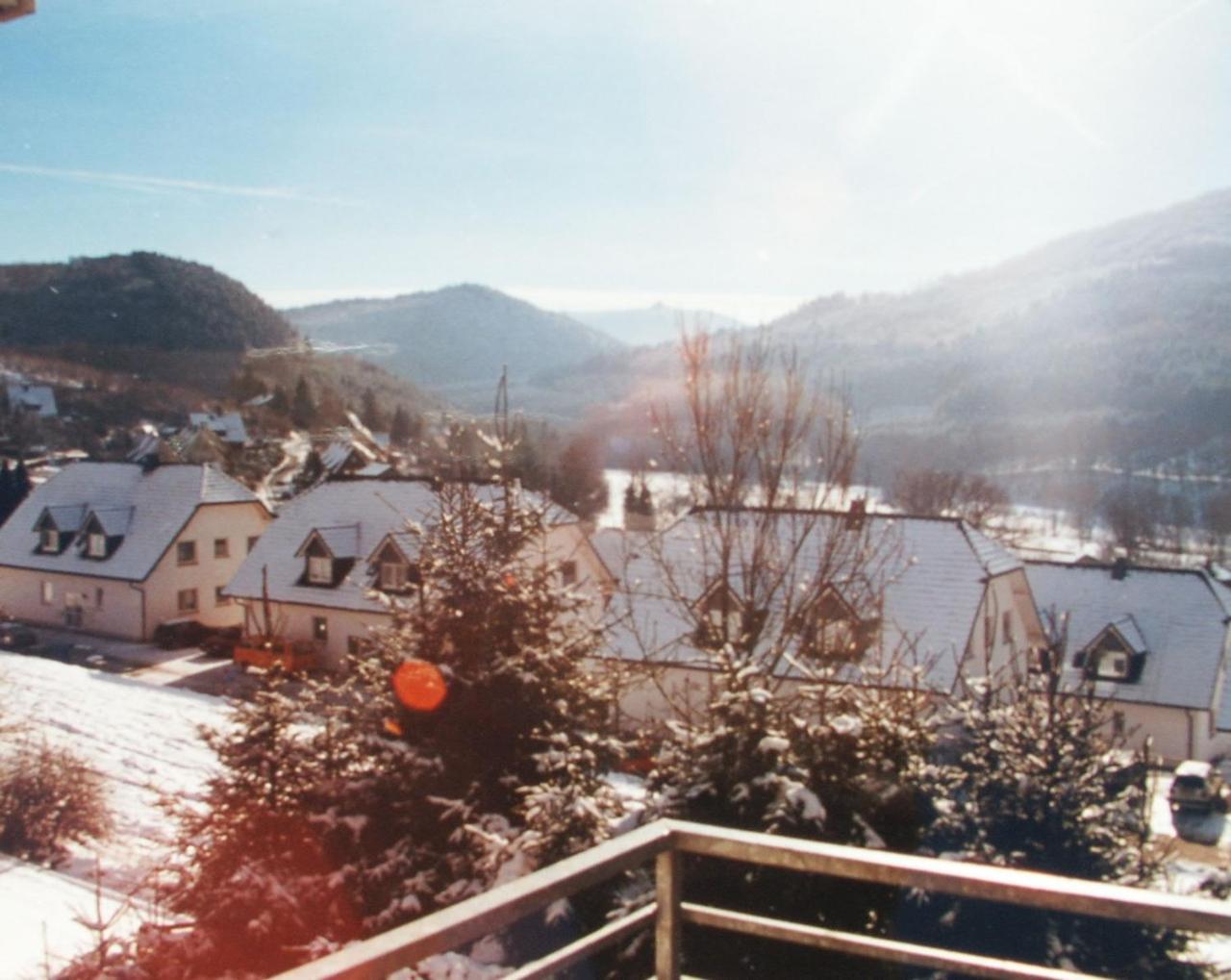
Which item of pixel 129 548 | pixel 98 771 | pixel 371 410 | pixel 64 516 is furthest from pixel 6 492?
pixel 98 771

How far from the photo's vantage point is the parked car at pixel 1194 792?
16641mm

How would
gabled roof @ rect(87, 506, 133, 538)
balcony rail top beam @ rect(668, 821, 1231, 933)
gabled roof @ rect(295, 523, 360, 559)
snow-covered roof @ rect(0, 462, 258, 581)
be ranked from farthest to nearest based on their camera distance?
1. gabled roof @ rect(87, 506, 133, 538)
2. snow-covered roof @ rect(0, 462, 258, 581)
3. gabled roof @ rect(295, 523, 360, 559)
4. balcony rail top beam @ rect(668, 821, 1231, 933)

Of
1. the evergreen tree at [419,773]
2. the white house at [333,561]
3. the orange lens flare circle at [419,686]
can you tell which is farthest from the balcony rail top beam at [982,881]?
the white house at [333,561]

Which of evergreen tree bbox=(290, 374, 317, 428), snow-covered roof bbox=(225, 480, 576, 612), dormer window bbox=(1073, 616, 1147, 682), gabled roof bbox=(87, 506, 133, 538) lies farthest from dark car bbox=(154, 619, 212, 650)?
dormer window bbox=(1073, 616, 1147, 682)

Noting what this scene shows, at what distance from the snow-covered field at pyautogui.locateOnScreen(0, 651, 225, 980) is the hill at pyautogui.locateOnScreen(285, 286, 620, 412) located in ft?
14.9

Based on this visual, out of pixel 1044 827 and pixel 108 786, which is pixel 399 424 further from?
pixel 1044 827

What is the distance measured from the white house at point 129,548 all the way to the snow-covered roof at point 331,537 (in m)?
1.47

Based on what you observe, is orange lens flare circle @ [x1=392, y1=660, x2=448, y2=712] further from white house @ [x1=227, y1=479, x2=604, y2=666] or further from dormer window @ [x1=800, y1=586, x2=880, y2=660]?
white house @ [x1=227, y1=479, x2=604, y2=666]

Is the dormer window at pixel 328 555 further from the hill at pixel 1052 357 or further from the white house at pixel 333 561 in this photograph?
the hill at pixel 1052 357

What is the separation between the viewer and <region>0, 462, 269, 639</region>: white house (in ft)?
75.0

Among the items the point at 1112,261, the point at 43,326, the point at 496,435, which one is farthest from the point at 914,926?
the point at 1112,261

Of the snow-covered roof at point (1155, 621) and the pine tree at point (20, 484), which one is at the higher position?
the pine tree at point (20, 484)

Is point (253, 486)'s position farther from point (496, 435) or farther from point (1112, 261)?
point (1112, 261)

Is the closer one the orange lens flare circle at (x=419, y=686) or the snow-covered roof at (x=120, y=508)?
the orange lens flare circle at (x=419, y=686)
